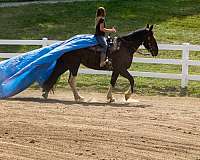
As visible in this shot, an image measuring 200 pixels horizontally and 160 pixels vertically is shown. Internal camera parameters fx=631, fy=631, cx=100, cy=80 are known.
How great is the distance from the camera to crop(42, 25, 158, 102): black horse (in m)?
14.9

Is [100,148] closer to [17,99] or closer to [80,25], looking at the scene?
[17,99]

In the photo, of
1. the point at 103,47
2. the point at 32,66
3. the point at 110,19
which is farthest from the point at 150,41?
the point at 110,19

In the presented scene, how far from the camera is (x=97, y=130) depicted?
33.3 ft

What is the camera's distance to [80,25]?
102ft

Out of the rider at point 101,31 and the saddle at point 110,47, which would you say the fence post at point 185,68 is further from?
the rider at point 101,31

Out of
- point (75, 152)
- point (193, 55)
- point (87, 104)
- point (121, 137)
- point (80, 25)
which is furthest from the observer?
point (80, 25)

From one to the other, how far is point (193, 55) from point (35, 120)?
13.9 metres

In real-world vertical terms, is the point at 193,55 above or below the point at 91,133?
below

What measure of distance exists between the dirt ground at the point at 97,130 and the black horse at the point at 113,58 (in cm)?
77

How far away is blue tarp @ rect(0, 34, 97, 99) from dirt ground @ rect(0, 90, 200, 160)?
70 centimetres

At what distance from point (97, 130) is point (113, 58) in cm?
495

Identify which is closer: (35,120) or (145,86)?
(35,120)

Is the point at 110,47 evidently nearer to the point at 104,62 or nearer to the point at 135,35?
the point at 104,62

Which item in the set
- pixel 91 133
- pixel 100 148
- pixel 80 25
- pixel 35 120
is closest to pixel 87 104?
pixel 35 120
